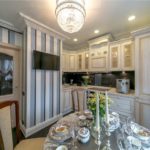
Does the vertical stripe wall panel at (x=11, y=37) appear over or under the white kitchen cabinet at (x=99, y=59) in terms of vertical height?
over

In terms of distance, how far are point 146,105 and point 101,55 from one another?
77.3 inches

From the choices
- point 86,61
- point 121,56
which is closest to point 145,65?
point 121,56

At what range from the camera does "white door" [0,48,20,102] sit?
262 centimetres

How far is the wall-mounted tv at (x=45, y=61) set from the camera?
2.53m

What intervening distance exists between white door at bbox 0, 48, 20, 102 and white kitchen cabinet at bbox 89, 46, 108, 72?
2399 millimetres

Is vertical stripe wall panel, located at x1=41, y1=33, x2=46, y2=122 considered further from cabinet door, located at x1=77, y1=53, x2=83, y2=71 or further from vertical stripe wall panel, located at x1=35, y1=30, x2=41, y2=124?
cabinet door, located at x1=77, y1=53, x2=83, y2=71

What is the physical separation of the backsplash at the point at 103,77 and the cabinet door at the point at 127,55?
31cm

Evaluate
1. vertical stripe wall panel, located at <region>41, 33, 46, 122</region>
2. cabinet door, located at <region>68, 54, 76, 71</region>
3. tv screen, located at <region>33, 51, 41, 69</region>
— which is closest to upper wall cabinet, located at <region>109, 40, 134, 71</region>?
cabinet door, located at <region>68, 54, 76, 71</region>

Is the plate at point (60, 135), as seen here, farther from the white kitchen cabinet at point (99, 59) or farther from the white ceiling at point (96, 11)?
the white kitchen cabinet at point (99, 59)

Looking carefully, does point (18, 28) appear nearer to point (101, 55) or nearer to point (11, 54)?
point (11, 54)

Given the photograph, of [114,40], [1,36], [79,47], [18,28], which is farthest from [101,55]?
[1,36]

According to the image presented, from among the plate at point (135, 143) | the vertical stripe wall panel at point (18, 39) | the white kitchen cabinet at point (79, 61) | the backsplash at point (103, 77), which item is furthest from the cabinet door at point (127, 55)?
the vertical stripe wall panel at point (18, 39)

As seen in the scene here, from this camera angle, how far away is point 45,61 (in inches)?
108

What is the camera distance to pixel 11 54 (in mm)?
2750
